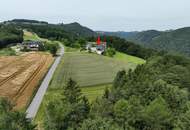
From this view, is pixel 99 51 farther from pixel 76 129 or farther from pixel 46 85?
pixel 76 129

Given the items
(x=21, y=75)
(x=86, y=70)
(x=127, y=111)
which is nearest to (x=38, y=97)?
(x=21, y=75)

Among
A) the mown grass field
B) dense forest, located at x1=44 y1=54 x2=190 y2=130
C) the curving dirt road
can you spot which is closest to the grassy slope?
the mown grass field

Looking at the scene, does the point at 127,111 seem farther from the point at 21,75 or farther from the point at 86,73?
the point at 21,75

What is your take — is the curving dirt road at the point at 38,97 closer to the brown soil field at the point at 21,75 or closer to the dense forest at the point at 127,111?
the brown soil field at the point at 21,75

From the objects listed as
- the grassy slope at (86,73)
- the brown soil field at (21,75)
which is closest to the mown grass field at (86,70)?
the grassy slope at (86,73)

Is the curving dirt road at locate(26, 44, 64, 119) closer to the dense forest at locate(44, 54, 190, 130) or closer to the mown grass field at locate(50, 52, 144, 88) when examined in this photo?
the mown grass field at locate(50, 52, 144, 88)

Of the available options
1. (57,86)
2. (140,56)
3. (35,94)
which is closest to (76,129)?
(35,94)
